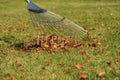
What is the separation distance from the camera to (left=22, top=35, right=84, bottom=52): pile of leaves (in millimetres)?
7614

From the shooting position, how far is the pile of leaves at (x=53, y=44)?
7.61m

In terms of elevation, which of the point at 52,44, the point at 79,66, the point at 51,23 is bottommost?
the point at 52,44

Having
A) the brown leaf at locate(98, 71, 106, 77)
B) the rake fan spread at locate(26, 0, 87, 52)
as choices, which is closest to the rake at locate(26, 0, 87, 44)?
the rake fan spread at locate(26, 0, 87, 52)

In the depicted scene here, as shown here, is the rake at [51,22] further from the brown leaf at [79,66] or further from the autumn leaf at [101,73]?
the autumn leaf at [101,73]

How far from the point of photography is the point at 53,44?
25.6 ft

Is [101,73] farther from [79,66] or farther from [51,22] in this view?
[51,22]

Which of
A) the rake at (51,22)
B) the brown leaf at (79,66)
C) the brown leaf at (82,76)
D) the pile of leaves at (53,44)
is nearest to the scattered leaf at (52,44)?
the pile of leaves at (53,44)

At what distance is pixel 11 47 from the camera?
326 inches

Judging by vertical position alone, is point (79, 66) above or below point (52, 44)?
above

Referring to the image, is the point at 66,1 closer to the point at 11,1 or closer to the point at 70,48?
the point at 11,1

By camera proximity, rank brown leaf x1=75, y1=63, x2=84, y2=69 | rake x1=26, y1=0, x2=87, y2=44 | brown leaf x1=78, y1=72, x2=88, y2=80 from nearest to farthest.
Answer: brown leaf x1=78, y1=72, x2=88, y2=80 < brown leaf x1=75, y1=63, x2=84, y2=69 < rake x1=26, y1=0, x2=87, y2=44

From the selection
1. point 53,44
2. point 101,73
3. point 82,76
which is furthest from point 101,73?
point 53,44

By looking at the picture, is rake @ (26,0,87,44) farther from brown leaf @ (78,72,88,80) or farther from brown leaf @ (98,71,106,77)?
brown leaf @ (98,71,106,77)

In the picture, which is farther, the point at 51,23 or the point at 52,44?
the point at 52,44
